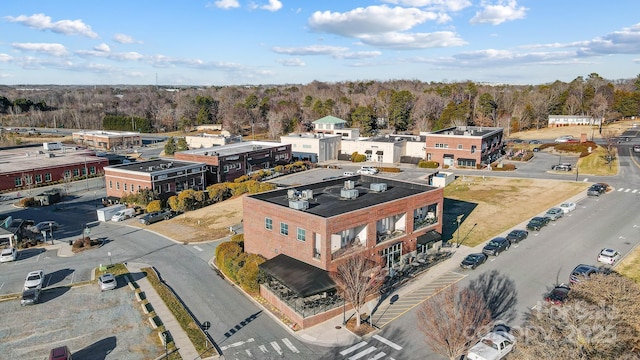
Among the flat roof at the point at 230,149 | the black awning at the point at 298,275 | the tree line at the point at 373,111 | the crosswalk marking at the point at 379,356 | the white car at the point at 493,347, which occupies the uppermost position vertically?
the tree line at the point at 373,111

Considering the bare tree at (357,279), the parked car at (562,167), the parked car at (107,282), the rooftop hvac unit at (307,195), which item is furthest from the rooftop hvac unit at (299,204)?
the parked car at (562,167)

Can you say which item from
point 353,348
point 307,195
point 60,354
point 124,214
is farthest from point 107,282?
point 124,214

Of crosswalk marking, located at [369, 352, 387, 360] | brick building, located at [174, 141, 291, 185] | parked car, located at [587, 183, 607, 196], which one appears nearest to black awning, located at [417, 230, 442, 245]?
crosswalk marking, located at [369, 352, 387, 360]

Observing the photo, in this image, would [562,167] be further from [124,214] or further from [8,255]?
[8,255]

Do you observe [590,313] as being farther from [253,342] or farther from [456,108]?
[456,108]

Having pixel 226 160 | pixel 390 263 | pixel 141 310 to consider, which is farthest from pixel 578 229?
pixel 226 160

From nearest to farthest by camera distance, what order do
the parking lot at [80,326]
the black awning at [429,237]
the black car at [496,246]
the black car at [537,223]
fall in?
1. the parking lot at [80,326]
2. the black awning at [429,237]
3. the black car at [496,246]
4. the black car at [537,223]

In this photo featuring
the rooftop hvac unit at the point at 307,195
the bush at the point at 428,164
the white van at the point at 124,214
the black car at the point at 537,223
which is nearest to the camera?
the rooftop hvac unit at the point at 307,195

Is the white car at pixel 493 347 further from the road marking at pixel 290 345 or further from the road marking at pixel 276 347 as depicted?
the road marking at pixel 276 347
